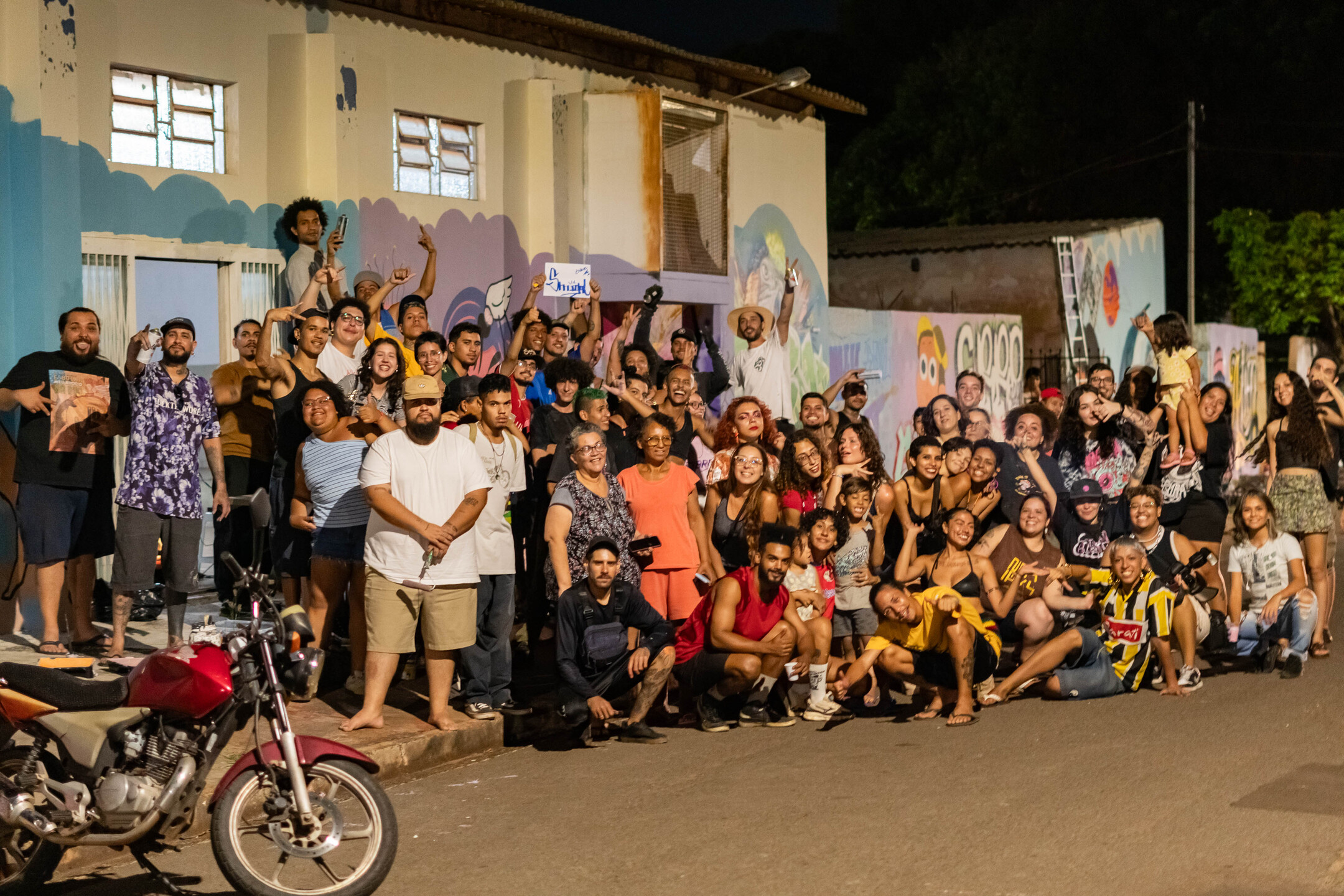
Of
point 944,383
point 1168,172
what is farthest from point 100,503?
point 1168,172

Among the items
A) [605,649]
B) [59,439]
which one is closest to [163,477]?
[59,439]

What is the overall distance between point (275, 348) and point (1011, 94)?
32.7 metres

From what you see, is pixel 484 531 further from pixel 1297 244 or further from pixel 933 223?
pixel 933 223

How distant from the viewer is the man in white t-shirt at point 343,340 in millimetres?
9414

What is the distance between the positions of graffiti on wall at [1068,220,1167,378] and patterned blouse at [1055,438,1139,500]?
14.6 meters

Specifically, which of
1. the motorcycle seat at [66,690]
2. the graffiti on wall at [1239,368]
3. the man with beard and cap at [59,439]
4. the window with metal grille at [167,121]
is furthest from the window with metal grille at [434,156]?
the graffiti on wall at [1239,368]

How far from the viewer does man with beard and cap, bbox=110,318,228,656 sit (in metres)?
8.86

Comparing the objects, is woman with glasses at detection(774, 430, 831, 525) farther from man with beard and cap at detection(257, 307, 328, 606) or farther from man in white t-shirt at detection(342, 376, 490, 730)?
man with beard and cap at detection(257, 307, 328, 606)

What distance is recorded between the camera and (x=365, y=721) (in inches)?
308

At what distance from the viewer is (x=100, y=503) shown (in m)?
9.18

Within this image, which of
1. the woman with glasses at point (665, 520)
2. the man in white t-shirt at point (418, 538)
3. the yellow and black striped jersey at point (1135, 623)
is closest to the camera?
the man in white t-shirt at point (418, 538)

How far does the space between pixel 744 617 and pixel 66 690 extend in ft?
13.2

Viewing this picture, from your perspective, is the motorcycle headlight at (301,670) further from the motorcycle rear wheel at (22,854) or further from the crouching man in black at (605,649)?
the crouching man in black at (605,649)

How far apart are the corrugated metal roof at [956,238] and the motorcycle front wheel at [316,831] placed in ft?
69.3
